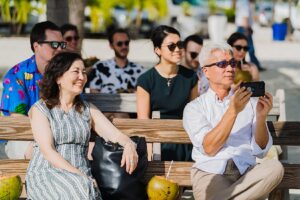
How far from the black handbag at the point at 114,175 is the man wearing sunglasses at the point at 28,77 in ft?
3.40

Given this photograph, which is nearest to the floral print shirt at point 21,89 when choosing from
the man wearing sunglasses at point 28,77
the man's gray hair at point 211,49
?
the man wearing sunglasses at point 28,77

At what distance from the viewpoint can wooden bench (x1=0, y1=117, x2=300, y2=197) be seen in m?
5.34

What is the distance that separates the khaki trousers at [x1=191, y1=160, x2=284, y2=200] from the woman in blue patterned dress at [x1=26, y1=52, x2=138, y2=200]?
0.50 meters

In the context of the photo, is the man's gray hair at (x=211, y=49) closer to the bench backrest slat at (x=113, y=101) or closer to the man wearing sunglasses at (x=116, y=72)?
the bench backrest slat at (x=113, y=101)

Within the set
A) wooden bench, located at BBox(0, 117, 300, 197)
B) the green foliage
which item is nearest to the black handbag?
wooden bench, located at BBox(0, 117, 300, 197)

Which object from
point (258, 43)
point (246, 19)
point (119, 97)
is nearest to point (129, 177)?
point (119, 97)

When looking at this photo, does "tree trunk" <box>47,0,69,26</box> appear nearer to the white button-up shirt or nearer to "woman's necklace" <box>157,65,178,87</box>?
"woman's necklace" <box>157,65,178,87</box>

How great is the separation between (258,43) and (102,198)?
26.8 metres

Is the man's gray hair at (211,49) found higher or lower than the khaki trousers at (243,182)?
higher

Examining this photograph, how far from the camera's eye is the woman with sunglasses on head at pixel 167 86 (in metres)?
6.29

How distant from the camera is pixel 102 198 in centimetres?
507

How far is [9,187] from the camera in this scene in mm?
4957

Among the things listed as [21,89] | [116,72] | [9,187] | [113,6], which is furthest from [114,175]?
[113,6]

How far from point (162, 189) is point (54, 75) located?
1.02m
